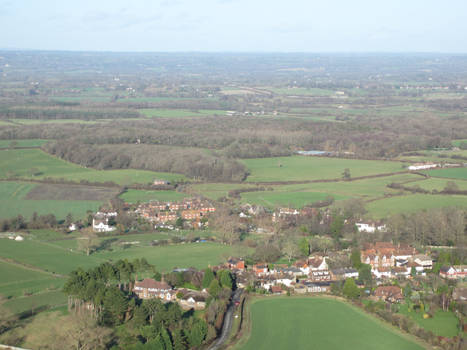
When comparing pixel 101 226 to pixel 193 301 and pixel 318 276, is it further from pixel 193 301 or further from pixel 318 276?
pixel 318 276

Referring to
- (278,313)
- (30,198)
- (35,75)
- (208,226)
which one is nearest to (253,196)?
(208,226)

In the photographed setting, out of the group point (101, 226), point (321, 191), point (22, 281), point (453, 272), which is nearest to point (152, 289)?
point (22, 281)

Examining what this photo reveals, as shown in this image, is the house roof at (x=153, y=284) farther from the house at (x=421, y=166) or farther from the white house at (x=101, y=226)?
the house at (x=421, y=166)

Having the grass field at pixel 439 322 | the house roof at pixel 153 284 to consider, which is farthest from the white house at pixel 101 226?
the grass field at pixel 439 322

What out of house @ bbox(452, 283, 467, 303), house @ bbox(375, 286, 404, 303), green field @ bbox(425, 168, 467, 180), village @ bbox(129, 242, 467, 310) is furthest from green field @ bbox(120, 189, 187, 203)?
house @ bbox(452, 283, 467, 303)

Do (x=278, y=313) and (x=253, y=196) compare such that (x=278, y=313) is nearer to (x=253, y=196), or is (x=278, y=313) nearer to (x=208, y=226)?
(x=208, y=226)
